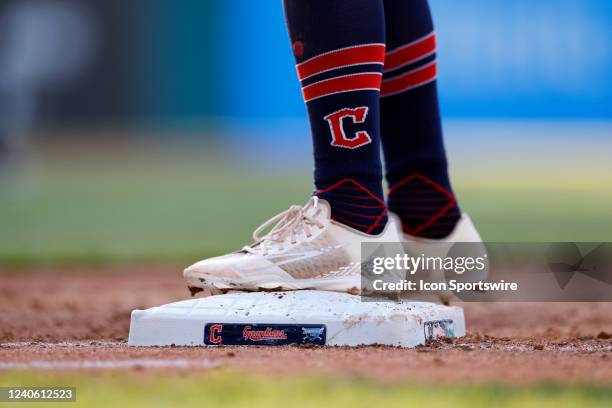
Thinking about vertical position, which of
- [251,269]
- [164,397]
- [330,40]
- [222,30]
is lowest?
[164,397]

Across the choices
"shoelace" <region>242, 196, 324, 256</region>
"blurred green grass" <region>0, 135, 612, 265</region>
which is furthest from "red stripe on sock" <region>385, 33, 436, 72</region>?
"blurred green grass" <region>0, 135, 612, 265</region>

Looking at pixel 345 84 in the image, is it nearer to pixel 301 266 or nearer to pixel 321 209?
pixel 321 209

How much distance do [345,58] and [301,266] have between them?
41 cm

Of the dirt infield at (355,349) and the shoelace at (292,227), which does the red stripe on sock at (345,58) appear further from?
the dirt infield at (355,349)

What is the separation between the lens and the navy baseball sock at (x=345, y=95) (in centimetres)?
196

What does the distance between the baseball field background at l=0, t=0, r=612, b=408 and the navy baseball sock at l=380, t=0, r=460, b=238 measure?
325 millimetres

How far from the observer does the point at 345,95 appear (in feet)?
6.44

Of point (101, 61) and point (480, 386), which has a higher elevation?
point (101, 61)

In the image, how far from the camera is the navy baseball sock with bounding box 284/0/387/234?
1.96m

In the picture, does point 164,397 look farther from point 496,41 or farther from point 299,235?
point 496,41

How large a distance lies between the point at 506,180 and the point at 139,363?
915 cm

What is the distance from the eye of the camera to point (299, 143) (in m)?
15.9

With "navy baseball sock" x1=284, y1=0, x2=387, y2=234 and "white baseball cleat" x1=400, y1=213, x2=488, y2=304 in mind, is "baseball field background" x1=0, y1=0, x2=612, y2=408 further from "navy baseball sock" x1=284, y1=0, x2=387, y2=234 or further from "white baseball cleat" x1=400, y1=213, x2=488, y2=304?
"navy baseball sock" x1=284, y1=0, x2=387, y2=234

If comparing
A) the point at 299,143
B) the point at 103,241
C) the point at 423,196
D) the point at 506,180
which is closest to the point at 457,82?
the point at 506,180
